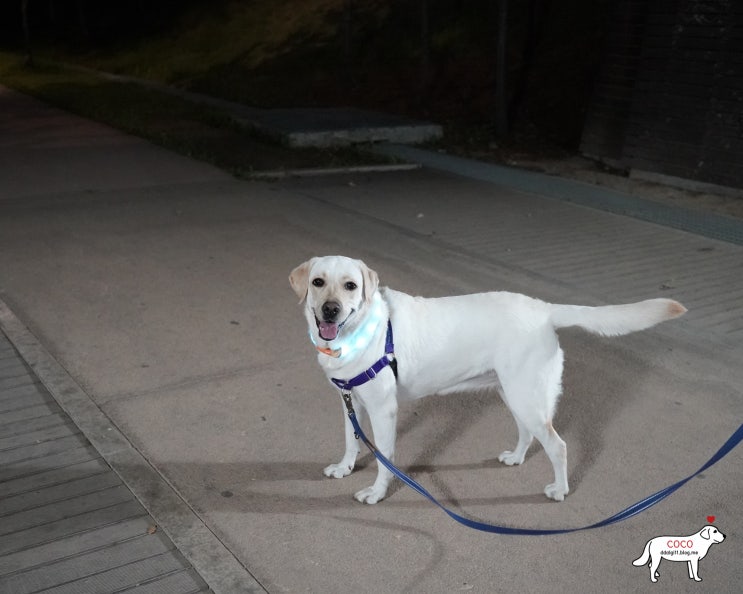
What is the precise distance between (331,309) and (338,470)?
42.5 inches

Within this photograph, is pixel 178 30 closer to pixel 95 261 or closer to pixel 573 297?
pixel 95 261

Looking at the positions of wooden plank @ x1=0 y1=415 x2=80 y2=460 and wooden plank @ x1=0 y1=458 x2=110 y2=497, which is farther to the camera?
wooden plank @ x1=0 y1=415 x2=80 y2=460

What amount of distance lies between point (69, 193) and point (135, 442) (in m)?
7.64

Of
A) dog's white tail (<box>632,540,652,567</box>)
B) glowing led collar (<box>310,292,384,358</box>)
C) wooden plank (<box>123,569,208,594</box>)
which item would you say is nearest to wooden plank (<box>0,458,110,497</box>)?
wooden plank (<box>123,569,208,594</box>)

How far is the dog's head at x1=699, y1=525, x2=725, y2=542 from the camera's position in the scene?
12.0 ft

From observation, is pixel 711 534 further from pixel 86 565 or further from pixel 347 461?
pixel 86 565

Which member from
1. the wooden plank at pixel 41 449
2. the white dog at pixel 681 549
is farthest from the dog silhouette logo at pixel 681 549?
the wooden plank at pixel 41 449

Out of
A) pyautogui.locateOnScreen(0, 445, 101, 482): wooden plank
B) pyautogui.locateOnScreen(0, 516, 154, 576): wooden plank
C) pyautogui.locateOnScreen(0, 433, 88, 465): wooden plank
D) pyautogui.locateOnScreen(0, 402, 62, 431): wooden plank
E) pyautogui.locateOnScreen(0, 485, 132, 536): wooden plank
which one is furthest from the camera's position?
pyautogui.locateOnScreen(0, 402, 62, 431): wooden plank

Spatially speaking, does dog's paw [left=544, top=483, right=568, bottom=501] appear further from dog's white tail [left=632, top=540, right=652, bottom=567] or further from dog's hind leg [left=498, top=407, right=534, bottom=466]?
dog's white tail [left=632, top=540, right=652, bottom=567]

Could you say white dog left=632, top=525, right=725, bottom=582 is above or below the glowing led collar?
below

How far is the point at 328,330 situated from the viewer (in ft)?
12.1

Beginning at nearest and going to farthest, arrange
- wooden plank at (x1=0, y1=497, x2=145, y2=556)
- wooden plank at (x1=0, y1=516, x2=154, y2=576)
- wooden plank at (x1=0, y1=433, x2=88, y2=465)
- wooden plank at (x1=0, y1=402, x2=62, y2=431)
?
wooden plank at (x1=0, y1=516, x2=154, y2=576)
wooden plank at (x1=0, y1=497, x2=145, y2=556)
wooden plank at (x1=0, y1=433, x2=88, y2=465)
wooden plank at (x1=0, y1=402, x2=62, y2=431)

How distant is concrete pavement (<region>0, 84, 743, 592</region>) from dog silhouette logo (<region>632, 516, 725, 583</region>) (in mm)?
44

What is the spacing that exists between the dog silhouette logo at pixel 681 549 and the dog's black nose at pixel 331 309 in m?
1.76
